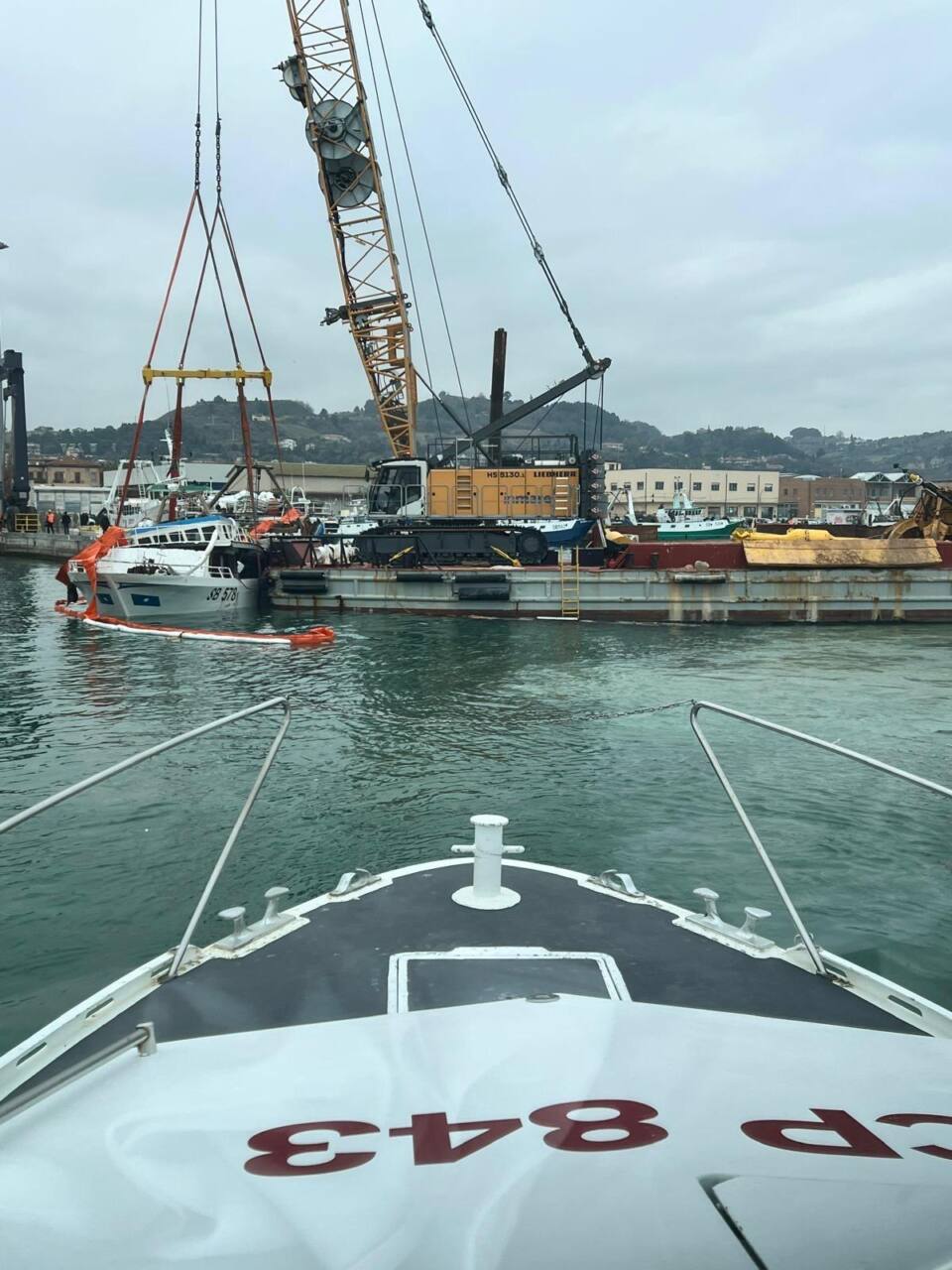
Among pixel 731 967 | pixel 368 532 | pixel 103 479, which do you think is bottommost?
pixel 731 967

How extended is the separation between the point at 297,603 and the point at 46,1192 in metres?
29.6

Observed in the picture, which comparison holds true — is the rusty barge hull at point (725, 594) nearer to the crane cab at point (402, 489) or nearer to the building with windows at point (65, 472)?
the crane cab at point (402, 489)

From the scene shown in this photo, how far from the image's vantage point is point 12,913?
7582 mm

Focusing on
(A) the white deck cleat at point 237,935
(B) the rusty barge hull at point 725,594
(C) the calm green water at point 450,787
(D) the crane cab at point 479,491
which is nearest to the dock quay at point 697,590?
(B) the rusty barge hull at point 725,594

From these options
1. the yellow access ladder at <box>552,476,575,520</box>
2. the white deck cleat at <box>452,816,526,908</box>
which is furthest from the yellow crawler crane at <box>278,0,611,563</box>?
the white deck cleat at <box>452,816,526,908</box>

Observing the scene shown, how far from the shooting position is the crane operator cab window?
33.8 metres

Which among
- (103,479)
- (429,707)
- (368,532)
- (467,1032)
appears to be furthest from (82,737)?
(103,479)

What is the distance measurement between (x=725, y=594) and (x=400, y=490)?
1325 cm

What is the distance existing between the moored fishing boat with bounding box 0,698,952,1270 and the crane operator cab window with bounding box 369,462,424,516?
98.7 ft

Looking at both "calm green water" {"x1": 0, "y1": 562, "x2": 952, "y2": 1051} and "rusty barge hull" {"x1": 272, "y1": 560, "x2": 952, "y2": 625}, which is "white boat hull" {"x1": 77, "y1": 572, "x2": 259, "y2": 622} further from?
"rusty barge hull" {"x1": 272, "y1": 560, "x2": 952, "y2": 625}

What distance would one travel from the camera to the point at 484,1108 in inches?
111

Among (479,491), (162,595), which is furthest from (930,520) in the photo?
(162,595)

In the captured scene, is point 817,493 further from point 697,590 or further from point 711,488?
point 697,590

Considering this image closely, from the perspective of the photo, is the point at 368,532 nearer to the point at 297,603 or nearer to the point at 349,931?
the point at 297,603
